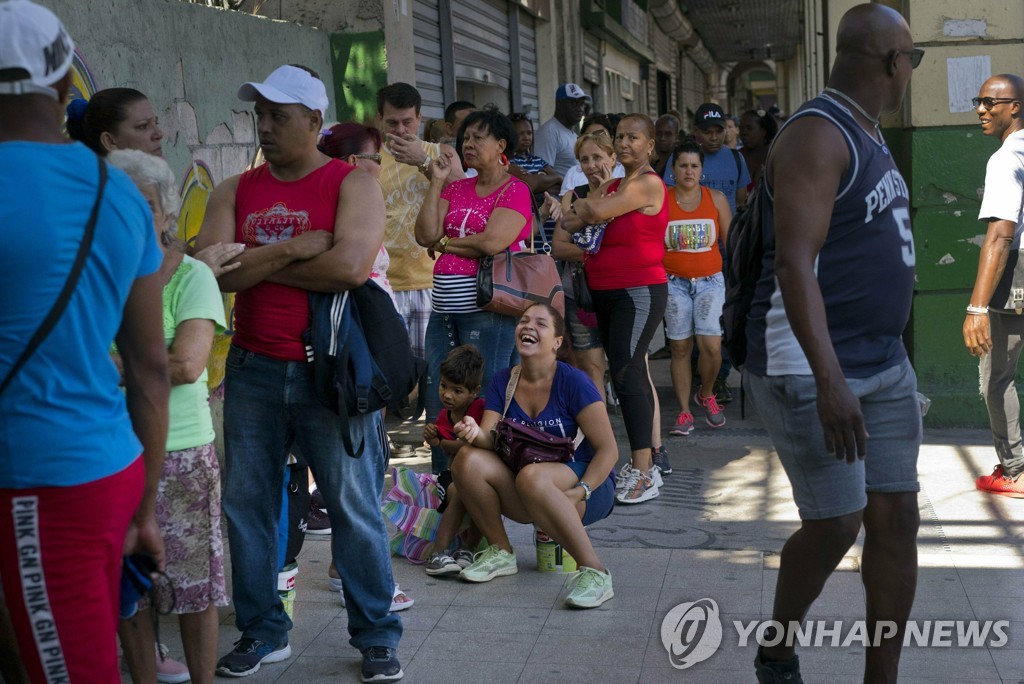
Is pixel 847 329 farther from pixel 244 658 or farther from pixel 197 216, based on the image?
pixel 197 216

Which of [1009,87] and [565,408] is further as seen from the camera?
[1009,87]

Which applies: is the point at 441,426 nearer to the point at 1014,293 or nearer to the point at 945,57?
the point at 1014,293

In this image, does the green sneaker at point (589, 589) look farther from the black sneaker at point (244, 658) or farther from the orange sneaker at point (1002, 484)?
the orange sneaker at point (1002, 484)

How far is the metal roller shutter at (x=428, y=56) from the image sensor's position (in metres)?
10.3

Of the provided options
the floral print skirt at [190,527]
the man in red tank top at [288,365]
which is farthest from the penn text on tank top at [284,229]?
the floral print skirt at [190,527]

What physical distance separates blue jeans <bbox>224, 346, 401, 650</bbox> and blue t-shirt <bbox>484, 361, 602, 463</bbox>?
1.12 m

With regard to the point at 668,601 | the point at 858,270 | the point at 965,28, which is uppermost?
the point at 965,28

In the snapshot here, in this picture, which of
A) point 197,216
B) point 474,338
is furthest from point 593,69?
point 474,338

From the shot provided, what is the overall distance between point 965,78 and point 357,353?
191 inches

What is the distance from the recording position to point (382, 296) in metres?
3.89

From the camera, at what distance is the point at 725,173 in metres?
9.77

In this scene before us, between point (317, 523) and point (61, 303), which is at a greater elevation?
point (61, 303)

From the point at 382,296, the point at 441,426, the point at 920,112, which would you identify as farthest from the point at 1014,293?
the point at 382,296

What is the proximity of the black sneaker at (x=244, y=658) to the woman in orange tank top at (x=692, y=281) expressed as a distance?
4.06 metres
